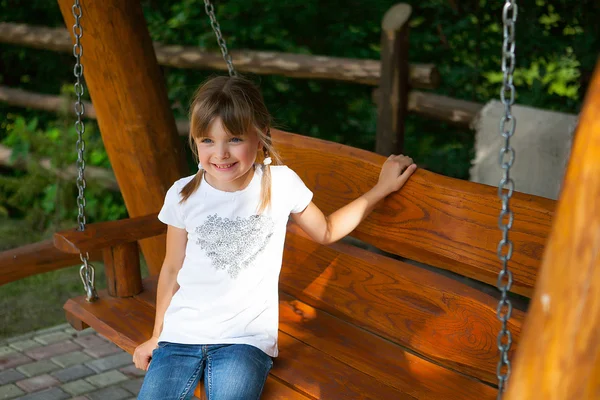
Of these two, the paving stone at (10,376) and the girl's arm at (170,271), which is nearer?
the girl's arm at (170,271)

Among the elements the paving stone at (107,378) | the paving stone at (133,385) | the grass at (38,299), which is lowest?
the grass at (38,299)

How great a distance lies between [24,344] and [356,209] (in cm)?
250

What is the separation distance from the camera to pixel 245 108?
256cm

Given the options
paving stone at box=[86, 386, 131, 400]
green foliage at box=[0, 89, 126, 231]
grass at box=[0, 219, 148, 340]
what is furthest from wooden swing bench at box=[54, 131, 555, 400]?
green foliage at box=[0, 89, 126, 231]

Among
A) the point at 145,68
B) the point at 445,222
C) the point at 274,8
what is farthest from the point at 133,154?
the point at 274,8

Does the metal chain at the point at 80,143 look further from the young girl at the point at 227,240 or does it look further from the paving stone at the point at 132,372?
the paving stone at the point at 132,372

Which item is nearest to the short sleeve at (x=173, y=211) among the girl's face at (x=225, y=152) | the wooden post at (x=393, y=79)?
the girl's face at (x=225, y=152)

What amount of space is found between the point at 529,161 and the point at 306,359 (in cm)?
271

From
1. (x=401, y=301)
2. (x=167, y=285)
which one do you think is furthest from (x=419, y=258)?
(x=167, y=285)

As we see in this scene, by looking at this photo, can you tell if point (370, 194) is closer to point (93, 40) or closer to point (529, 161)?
point (93, 40)

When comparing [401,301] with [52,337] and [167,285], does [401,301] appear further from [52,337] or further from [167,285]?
[52,337]

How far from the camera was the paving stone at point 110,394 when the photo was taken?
12.4ft

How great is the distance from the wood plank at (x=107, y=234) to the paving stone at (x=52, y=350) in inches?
52.3

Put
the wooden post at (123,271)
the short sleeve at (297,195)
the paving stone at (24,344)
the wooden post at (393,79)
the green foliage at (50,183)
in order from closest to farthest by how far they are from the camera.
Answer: the short sleeve at (297,195), the wooden post at (123,271), the paving stone at (24,344), the wooden post at (393,79), the green foliage at (50,183)
